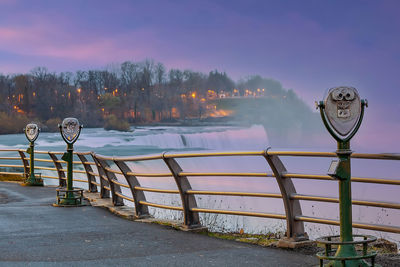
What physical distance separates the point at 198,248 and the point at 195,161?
87.8 meters

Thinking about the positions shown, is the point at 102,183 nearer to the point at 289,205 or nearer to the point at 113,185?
the point at 113,185

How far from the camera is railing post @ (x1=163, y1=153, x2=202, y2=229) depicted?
8.04 m

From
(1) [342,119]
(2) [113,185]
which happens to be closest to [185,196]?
(1) [342,119]

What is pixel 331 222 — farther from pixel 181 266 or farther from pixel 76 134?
pixel 76 134

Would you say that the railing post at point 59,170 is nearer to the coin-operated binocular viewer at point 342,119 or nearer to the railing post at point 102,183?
the railing post at point 102,183

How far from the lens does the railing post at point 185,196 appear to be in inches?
316

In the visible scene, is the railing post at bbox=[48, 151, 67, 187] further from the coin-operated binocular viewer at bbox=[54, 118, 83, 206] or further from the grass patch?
the grass patch

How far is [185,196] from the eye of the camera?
8.12 m

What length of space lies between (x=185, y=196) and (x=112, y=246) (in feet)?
4.55

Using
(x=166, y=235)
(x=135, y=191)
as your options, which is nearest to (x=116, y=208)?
(x=135, y=191)

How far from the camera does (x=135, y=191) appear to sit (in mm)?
9773

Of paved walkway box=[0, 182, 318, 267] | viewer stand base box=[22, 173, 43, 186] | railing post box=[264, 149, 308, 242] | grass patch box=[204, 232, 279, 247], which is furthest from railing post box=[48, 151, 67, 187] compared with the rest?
railing post box=[264, 149, 308, 242]

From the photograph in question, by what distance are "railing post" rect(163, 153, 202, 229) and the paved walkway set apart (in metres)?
0.27

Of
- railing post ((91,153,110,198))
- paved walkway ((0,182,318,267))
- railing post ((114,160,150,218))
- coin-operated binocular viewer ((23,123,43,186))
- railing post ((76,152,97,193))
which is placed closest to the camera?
paved walkway ((0,182,318,267))
